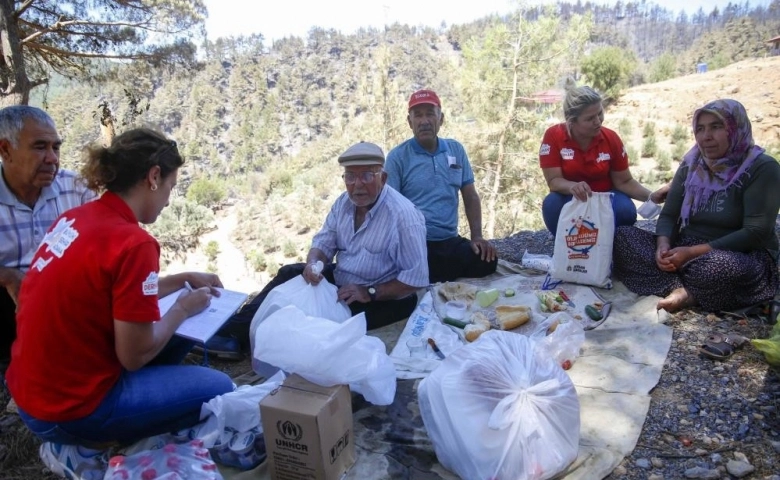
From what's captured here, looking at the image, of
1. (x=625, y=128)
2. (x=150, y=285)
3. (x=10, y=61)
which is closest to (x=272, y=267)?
(x=10, y=61)

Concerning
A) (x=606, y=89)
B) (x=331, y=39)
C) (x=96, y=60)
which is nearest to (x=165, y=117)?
(x=331, y=39)

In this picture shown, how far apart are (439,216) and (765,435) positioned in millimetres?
2421

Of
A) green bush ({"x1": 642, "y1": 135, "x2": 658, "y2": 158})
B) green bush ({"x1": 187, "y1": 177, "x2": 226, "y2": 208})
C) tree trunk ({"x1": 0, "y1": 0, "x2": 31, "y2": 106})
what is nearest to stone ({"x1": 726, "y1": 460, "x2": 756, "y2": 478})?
tree trunk ({"x1": 0, "y1": 0, "x2": 31, "y2": 106})

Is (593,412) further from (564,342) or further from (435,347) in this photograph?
(435,347)

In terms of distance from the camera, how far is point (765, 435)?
77.1 inches

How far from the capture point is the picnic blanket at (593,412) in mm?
1938

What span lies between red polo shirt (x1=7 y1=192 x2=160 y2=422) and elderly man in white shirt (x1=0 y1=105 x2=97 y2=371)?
3.25ft

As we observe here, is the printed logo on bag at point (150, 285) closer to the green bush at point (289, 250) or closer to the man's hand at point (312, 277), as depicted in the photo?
the man's hand at point (312, 277)

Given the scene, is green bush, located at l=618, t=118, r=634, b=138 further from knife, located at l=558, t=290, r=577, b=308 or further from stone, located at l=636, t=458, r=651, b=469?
stone, located at l=636, t=458, r=651, b=469

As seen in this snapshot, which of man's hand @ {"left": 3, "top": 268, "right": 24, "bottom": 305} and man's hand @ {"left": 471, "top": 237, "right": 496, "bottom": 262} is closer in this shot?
man's hand @ {"left": 3, "top": 268, "right": 24, "bottom": 305}

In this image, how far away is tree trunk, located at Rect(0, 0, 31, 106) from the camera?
14.0 feet

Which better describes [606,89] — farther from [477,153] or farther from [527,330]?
[527,330]

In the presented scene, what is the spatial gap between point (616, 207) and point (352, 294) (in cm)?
218

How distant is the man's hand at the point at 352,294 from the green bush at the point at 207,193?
24.8 meters
